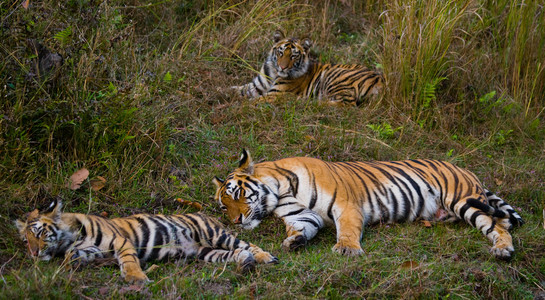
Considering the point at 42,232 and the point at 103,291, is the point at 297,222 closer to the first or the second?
the point at 103,291

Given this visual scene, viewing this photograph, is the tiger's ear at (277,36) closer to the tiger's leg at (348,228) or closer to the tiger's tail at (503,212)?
the tiger's leg at (348,228)

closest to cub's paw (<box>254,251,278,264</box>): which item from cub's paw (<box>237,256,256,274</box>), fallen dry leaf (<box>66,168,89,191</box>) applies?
cub's paw (<box>237,256,256,274</box>)

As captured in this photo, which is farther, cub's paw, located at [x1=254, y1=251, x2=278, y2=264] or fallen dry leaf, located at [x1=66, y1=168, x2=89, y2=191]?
fallen dry leaf, located at [x1=66, y1=168, x2=89, y2=191]

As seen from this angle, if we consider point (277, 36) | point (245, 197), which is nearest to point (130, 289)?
point (245, 197)

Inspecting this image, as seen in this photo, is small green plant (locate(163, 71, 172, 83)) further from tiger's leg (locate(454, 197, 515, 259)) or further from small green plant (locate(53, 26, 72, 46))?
tiger's leg (locate(454, 197, 515, 259))

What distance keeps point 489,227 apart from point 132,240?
113 inches

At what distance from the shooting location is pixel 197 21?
8.47 meters

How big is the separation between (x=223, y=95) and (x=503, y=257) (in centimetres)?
380

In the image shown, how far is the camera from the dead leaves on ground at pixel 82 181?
493cm

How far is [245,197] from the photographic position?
4.99m

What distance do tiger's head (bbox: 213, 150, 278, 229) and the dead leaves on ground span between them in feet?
3.20

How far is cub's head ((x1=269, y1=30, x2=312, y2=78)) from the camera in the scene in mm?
8078

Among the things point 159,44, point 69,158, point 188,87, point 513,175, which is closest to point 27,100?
point 69,158

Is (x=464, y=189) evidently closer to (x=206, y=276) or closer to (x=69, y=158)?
(x=206, y=276)
